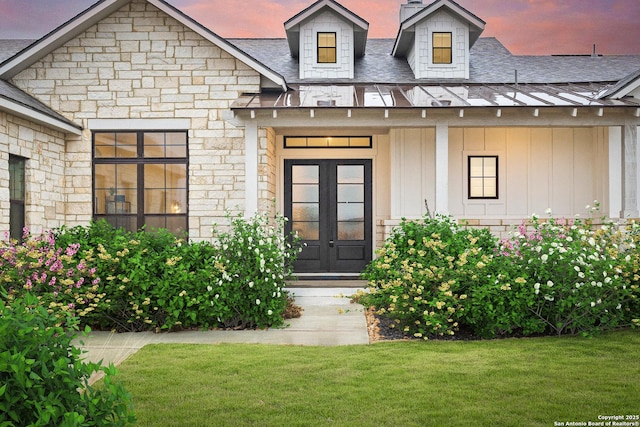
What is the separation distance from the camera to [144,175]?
38.4 ft

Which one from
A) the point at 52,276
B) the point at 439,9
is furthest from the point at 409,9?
the point at 52,276

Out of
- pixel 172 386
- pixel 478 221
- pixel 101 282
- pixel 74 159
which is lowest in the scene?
pixel 172 386

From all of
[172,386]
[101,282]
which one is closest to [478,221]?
[101,282]

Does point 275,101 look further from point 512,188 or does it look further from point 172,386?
point 172,386

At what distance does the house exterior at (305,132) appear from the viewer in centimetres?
1095

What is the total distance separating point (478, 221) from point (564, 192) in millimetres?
2151

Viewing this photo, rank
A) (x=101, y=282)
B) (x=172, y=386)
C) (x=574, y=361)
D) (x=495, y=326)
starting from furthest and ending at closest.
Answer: (x=101, y=282) < (x=495, y=326) < (x=574, y=361) < (x=172, y=386)

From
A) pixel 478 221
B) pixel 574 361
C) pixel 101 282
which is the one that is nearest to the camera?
pixel 574 361

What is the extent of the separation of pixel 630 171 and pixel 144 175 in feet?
28.6

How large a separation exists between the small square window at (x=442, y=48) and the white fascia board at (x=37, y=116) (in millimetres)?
7573

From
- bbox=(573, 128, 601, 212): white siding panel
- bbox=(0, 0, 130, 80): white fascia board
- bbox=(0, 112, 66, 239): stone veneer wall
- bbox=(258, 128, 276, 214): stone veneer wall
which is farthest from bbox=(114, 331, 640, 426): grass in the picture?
bbox=(0, 0, 130, 80): white fascia board

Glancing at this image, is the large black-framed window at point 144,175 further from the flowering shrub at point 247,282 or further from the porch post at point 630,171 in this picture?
the porch post at point 630,171

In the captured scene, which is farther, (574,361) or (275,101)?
(275,101)

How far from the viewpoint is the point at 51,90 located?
11.7 metres
